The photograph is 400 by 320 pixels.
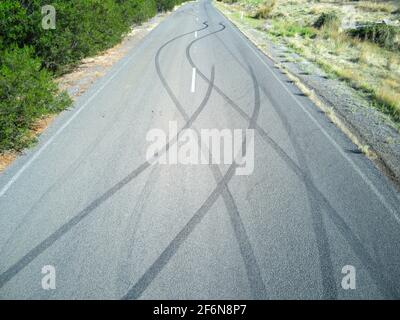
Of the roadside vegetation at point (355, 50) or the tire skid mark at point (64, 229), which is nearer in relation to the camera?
the tire skid mark at point (64, 229)

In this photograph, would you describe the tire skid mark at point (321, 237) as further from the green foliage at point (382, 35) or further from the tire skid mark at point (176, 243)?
the green foliage at point (382, 35)

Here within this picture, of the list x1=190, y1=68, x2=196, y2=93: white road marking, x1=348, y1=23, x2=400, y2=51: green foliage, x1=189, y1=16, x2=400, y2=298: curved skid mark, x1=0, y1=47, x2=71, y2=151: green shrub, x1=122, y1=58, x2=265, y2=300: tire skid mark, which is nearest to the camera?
x1=122, y1=58, x2=265, y2=300: tire skid mark

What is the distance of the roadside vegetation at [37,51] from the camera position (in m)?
7.04

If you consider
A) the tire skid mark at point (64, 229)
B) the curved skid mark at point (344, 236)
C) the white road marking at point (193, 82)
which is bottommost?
the curved skid mark at point (344, 236)

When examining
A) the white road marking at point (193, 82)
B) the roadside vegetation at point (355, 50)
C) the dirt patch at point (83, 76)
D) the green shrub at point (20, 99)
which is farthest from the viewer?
the roadside vegetation at point (355, 50)

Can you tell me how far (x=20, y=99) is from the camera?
23.8 ft

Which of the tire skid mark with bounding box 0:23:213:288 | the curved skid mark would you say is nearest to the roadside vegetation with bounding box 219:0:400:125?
the curved skid mark

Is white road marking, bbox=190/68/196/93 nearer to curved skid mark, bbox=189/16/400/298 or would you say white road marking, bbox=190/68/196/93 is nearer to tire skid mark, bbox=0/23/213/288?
curved skid mark, bbox=189/16/400/298

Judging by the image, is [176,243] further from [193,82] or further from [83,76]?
[83,76]

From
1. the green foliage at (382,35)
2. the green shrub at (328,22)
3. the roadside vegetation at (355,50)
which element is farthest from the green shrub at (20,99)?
the green shrub at (328,22)

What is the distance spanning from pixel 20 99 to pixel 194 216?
528cm

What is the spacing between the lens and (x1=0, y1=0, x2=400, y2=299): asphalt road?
3.92 meters

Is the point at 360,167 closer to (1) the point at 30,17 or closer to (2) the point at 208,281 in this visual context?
(2) the point at 208,281
